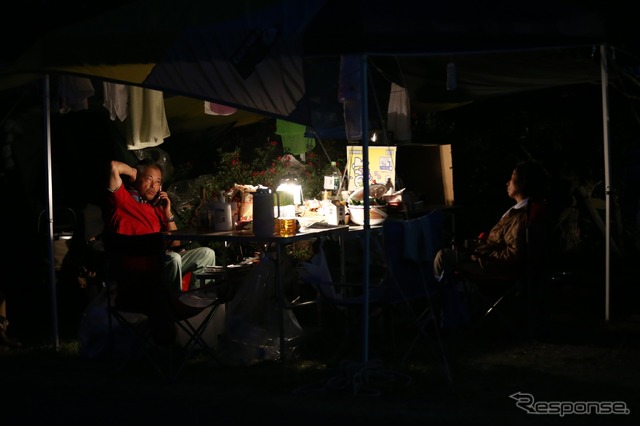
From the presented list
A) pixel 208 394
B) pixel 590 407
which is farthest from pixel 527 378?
pixel 208 394

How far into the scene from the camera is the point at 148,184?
7.71 m

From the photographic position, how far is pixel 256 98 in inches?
260

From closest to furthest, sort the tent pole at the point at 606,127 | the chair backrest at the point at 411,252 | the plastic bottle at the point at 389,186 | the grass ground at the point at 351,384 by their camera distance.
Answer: the grass ground at the point at 351,384 < the chair backrest at the point at 411,252 < the tent pole at the point at 606,127 < the plastic bottle at the point at 389,186

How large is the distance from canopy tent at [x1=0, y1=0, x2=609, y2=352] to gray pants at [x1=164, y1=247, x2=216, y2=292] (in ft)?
5.18

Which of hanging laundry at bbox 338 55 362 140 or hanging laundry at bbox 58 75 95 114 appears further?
hanging laundry at bbox 58 75 95 114

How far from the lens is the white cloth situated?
777cm

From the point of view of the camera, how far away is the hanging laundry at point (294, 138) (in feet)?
30.0

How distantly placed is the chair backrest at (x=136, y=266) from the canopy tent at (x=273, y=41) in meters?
1.06

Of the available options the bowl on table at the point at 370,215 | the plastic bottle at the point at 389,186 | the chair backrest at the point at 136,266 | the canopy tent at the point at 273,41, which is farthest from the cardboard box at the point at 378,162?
Result: the chair backrest at the point at 136,266

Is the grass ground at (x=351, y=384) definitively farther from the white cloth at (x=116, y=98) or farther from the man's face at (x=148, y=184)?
the white cloth at (x=116, y=98)

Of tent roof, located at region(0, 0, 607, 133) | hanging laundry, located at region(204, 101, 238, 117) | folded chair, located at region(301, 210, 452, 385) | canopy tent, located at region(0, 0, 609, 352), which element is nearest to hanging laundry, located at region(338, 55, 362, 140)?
canopy tent, located at region(0, 0, 609, 352)

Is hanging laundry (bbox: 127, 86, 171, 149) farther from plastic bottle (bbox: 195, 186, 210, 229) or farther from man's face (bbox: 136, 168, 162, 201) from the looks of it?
plastic bottle (bbox: 195, 186, 210, 229)

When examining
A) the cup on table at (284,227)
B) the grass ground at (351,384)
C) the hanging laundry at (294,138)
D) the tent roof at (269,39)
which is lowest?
the grass ground at (351,384)

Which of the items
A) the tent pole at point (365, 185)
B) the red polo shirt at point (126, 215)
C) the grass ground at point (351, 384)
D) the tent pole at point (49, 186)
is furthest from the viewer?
the red polo shirt at point (126, 215)
